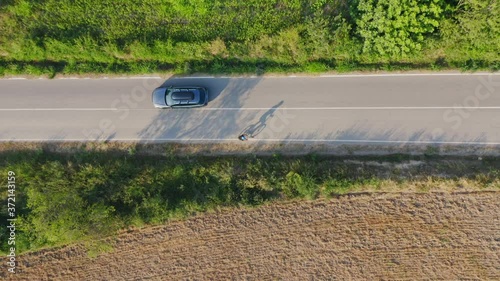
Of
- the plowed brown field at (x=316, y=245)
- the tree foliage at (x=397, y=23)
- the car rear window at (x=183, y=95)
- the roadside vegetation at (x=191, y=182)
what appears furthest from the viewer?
the car rear window at (x=183, y=95)

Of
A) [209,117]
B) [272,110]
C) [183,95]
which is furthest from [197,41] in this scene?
[272,110]

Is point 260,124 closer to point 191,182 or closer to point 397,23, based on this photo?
point 191,182

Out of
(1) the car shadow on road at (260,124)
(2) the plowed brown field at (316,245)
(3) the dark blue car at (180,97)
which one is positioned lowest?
(2) the plowed brown field at (316,245)

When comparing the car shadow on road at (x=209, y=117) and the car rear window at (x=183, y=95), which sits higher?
the car rear window at (x=183, y=95)

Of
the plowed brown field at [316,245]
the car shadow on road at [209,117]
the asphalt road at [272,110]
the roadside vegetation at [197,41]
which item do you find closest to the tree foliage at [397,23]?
the roadside vegetation at [197,41]

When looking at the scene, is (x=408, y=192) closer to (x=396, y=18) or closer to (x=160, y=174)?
(x=396, y=18)

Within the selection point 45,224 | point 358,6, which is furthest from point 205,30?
point 45,224

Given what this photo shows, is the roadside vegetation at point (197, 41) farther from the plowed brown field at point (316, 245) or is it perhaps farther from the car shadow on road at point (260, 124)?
the plowed brown field at point (316, 245)

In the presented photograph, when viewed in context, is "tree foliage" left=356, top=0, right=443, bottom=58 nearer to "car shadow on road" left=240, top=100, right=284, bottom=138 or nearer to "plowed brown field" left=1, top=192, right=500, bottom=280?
"car shadow on road" left=240, top=100, right=284, bottom=138
